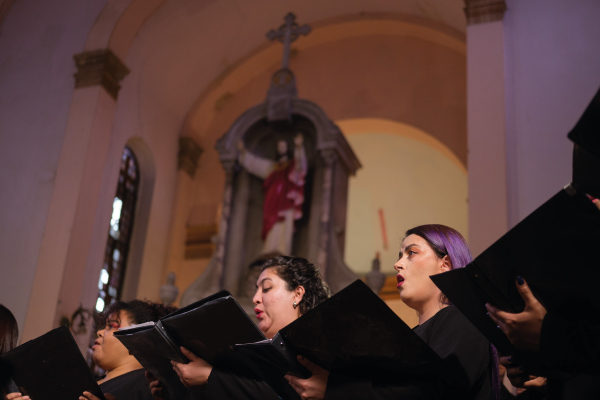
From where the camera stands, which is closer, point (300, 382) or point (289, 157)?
point (300, 382)

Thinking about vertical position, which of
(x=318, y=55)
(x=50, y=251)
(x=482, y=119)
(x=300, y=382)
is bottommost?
(x=300, y=382)

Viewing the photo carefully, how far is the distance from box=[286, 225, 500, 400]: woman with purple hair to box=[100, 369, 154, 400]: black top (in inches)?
49.7

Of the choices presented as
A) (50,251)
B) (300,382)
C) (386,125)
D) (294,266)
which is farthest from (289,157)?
(300,382)

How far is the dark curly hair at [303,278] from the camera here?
314 cm

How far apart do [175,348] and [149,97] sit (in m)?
7.54

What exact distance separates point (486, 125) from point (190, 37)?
5.29 metres

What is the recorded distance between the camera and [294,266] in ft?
10.5

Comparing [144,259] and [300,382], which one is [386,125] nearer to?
[144,259]

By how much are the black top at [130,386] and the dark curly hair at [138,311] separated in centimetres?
30

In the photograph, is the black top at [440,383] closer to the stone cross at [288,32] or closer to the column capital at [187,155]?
the stone cross at [288,32]

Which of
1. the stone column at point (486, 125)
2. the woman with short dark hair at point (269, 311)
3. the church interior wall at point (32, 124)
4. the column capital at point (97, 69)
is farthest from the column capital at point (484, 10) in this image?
the church interior wall at point (32, 124)

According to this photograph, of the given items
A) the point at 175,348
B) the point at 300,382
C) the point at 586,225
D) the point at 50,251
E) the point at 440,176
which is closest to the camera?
the point at 586,225

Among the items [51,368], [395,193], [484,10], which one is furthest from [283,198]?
[395,193]

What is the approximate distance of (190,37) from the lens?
9969 mm
